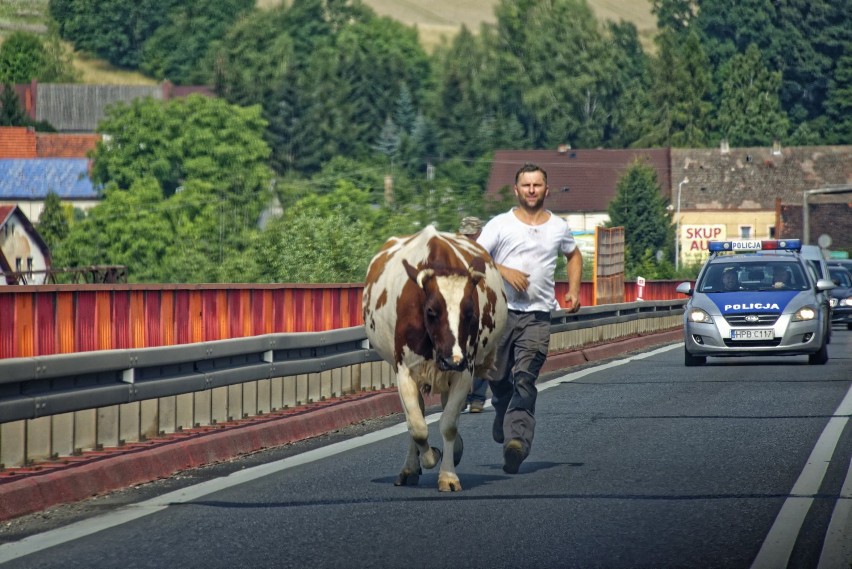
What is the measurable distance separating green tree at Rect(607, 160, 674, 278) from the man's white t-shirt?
95.1 metres

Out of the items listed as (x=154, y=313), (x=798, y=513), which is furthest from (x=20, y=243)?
(x=798, y=513)

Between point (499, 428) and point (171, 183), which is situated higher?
point (171, 183)

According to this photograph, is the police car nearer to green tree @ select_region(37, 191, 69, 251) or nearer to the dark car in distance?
the dark car in distance

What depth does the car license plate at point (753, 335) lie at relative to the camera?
2373 cm

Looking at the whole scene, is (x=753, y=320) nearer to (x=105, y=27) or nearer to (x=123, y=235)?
(x=123, y=235)

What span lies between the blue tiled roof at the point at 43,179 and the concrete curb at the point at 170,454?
131m

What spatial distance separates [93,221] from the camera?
10388 centimetres

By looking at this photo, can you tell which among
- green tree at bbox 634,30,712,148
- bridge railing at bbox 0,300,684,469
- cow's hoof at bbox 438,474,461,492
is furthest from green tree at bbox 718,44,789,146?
cow's hoof at bbox 438,474,461,492

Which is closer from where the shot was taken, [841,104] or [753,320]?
[753,320]

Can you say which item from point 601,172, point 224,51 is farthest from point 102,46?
point 601,172

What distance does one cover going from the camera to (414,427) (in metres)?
10.3

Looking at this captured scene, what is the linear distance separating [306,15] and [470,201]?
323 feet

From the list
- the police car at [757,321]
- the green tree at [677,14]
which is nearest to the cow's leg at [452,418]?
the police car at [757,321]

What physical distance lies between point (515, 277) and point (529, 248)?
24cm
